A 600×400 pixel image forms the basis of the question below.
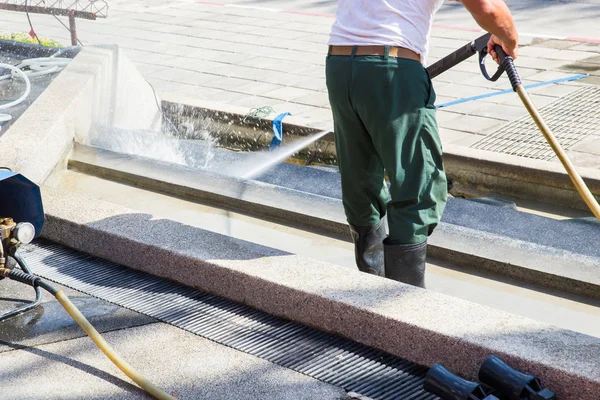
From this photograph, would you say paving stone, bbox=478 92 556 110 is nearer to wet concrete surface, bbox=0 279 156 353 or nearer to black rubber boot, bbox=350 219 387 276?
black rubber boot, bbox=350 219 387 276

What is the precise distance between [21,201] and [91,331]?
92 centimetres

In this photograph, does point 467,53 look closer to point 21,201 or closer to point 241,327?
point 241,327

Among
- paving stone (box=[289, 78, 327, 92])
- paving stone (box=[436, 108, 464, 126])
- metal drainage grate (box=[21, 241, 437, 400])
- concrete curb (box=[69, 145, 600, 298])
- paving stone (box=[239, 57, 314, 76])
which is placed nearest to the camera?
metal drainage grate (box=[21, 241, 437, 400])

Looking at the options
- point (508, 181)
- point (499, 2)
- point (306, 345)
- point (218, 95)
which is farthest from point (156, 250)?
point (218, 95)

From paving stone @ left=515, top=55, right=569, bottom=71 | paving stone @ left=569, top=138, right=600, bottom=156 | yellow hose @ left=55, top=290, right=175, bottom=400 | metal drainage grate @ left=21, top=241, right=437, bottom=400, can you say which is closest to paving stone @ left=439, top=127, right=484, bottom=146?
paving stone @ left=569, top=138, right=600, bottom=156

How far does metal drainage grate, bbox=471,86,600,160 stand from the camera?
581cm

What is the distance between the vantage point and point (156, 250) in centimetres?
357

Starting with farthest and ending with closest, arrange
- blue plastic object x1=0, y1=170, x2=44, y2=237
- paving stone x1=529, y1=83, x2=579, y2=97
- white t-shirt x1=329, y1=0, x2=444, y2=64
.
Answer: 1. paving stone x1=529, y1=83, x2=579, y2=97
2. blue plastic object x1=0, y1=170, x2=44, y2=237
3. white t-shirt x1=329, y1=0, x2=444, y2=64

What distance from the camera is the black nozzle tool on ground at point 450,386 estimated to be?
2.47 metres

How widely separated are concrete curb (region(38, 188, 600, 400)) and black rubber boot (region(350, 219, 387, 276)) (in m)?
0.37

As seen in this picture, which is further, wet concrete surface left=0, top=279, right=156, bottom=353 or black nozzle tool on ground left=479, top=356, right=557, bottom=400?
wet concrete surface left=0, top=279, right=156, bottom=353

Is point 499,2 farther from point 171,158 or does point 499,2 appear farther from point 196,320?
point 171,158

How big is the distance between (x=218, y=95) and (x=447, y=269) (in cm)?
437

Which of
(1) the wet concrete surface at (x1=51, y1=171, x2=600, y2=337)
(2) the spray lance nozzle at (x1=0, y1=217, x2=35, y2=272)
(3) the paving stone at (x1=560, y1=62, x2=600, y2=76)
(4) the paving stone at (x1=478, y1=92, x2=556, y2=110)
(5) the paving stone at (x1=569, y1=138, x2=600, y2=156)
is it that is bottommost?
(1) the wet concrete surface at (x1=51, y1=171, x2=600, y2=337)
